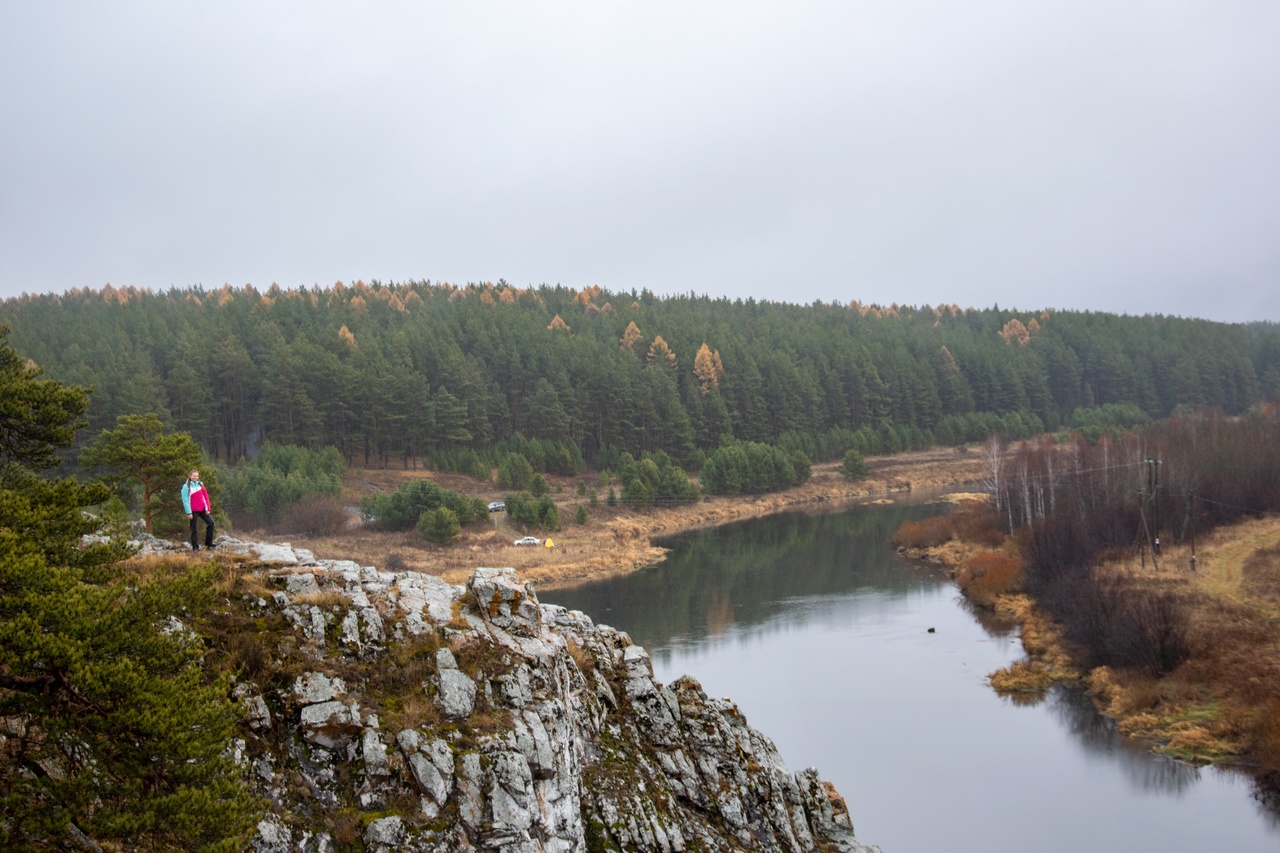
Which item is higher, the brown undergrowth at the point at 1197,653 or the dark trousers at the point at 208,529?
the dark trousers at the point at 208,529

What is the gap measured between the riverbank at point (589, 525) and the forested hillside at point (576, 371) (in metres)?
5.63

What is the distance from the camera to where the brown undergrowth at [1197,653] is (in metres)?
24.3

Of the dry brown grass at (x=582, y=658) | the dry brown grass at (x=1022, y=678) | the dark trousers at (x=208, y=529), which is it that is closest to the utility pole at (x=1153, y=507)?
the dry brown grass at (x=1022, y=678)

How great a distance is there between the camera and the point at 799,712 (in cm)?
2933

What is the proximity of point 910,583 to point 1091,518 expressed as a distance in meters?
10.0

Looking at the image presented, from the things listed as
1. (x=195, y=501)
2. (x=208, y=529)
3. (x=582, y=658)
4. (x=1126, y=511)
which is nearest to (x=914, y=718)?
(x=582, y=658)

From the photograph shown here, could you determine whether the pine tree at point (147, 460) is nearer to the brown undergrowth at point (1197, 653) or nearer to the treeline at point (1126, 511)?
the brown undergrowth at point (1197, 653)

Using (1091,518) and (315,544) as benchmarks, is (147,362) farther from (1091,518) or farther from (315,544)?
(1091,518)

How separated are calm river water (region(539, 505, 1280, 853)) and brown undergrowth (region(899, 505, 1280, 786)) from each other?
3.05 feet

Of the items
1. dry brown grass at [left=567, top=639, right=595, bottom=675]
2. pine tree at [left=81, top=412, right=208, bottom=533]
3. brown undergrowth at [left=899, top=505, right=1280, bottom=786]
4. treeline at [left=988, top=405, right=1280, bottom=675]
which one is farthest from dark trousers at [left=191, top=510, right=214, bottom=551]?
treeline at [left=988, top=405, right=1280, bottom=675]

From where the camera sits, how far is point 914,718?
28.5 metres

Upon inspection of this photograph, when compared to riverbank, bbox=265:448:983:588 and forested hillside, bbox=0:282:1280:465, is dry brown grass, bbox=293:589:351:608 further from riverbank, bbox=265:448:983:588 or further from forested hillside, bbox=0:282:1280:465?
forested hillside, bbox=0:282:1280:465

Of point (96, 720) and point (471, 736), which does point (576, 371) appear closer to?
point (471, 736)

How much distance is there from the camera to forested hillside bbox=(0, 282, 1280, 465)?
3066 inches
